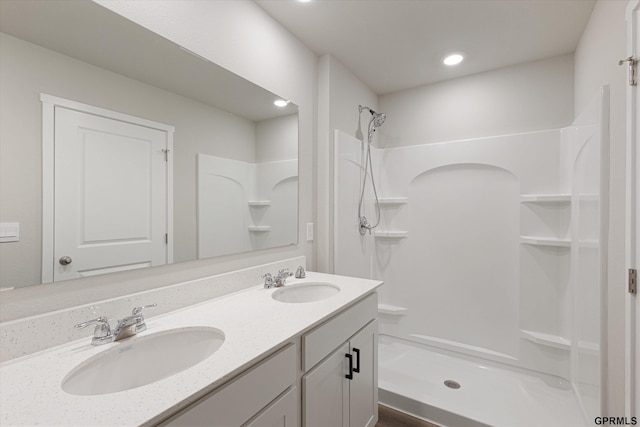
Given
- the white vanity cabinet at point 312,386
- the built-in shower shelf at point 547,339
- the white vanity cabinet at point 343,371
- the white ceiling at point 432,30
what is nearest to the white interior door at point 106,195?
the white vanity cabinet at point 312,386

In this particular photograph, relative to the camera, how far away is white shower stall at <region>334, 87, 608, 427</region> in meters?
1.80

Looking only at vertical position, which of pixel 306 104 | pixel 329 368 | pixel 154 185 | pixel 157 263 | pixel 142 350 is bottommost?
pixel 329 368

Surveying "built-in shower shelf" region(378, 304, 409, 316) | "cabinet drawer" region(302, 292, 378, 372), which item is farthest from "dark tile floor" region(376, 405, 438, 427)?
"built-in shower shelf" region(378, 304, 409, 316)

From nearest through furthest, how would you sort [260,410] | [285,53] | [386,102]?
1. [260,410]
2. [285,53]
3. [386,102]

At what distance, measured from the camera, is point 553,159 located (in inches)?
86.4

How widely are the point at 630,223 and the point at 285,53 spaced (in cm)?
196

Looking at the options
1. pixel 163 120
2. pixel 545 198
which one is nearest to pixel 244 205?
pixel 163 120

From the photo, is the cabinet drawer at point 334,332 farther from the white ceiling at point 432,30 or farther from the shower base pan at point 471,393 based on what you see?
the white ceiling at point 432,30

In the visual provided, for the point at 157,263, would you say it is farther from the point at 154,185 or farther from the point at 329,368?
the point at 329,368

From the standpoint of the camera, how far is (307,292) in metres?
1.74

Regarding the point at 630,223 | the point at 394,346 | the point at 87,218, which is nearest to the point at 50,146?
the point at 87,218

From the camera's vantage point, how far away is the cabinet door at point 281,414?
89cm

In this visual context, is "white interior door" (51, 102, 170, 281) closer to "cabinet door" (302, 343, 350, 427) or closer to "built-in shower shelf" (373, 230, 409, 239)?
"cabinet door" (302, 343, 350, 427)

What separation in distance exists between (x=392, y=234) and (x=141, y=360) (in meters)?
2.29
